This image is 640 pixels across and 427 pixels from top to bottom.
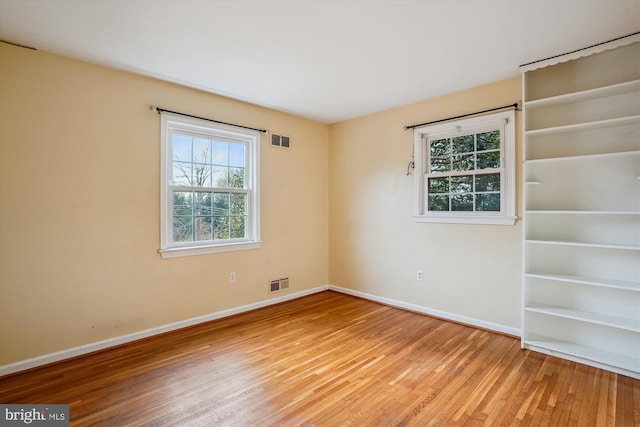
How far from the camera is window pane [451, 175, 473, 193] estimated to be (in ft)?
11.4

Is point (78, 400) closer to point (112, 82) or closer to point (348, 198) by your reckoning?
point (112, 82)

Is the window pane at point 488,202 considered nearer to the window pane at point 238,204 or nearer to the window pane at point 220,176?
the window pane at point 238,204

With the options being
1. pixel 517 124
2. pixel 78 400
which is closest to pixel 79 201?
pixel 78 400

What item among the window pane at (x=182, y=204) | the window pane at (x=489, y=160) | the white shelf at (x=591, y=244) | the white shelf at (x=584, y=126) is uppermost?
the white shelf at (x=584, y=126)

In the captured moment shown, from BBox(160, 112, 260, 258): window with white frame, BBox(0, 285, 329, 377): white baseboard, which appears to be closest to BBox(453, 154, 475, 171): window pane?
BBox(160, 112, 260, 258): window with white frame

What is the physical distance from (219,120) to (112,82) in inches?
41.3

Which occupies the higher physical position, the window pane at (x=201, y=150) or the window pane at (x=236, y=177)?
the window pane at (x=201, y=150)

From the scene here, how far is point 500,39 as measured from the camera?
2.41m

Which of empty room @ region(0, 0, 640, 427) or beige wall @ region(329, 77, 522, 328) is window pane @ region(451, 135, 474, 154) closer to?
empty room @ region(0, 0, 640, 427)

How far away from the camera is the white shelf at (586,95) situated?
7.82ft

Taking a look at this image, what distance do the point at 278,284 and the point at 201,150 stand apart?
1968 millimetres

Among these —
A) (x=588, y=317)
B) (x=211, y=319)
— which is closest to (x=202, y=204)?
(x=211, y=319)

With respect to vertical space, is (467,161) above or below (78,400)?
above

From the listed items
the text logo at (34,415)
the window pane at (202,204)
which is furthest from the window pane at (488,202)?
the text logo at (34,415)
